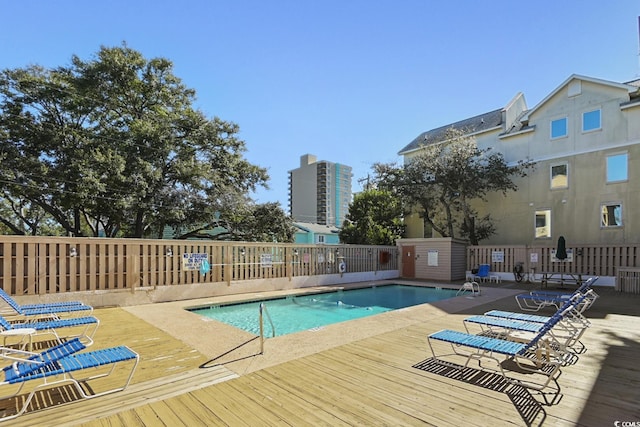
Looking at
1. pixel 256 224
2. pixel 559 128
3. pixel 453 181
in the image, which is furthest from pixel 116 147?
pixel 559 128

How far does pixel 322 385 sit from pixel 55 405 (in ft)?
8.52

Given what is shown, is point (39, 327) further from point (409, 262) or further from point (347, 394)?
point (409, 262)

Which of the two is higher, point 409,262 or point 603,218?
point 603,218

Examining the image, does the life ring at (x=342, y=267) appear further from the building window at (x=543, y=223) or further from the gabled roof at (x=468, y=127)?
the building window at (x=543, y=223)

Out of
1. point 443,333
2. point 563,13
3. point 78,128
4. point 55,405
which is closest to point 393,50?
point 563,13

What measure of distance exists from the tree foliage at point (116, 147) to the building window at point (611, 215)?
20.5m

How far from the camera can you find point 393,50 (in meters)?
11.8

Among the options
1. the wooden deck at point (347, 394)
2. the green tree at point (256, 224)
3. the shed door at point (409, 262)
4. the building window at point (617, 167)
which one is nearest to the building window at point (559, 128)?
the building window at point (617, 167)

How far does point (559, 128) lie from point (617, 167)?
3563 millimetres

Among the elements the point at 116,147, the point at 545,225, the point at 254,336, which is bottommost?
the point at 254,336

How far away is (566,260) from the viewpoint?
15766 millimetres

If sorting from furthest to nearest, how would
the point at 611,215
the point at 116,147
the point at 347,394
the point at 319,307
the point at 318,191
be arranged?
the point at 318,191 → the point at 116,147 → the point at 611,215 → the point at 319,307 → the point at 347,394

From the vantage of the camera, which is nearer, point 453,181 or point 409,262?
point 409,262

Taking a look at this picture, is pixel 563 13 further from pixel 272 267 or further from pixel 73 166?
pixel 73 166
